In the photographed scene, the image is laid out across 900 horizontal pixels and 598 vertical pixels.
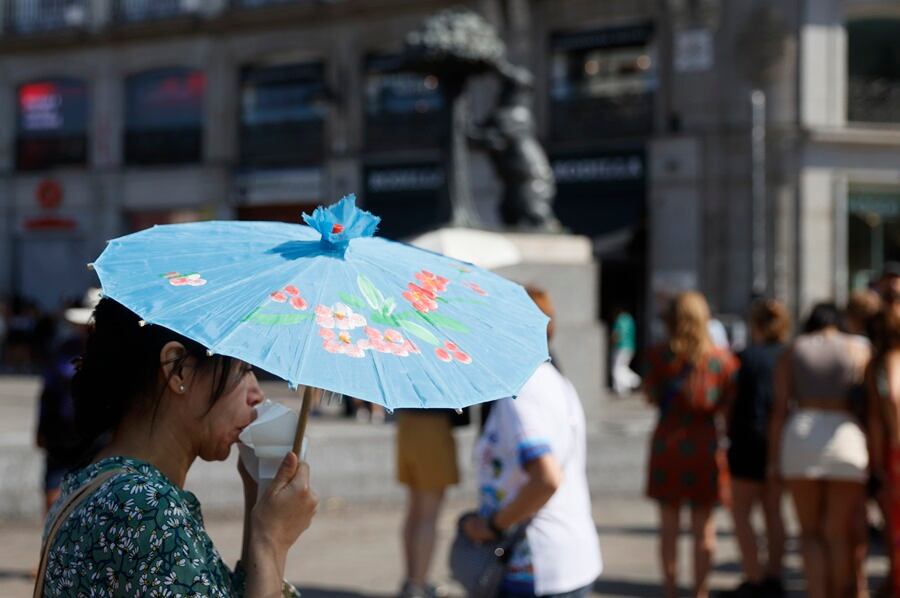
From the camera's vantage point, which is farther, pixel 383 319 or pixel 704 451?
pixel 704 451

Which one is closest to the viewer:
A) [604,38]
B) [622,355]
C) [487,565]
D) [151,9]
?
[487,565]

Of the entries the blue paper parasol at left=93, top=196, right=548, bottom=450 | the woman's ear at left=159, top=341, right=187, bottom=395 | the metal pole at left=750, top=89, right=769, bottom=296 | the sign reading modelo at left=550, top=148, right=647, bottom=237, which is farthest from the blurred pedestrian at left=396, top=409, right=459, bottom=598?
the sign reading modelo at left=550, top=148, right=647, bottom=237

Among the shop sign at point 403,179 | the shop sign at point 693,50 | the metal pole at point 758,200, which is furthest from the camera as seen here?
the shop sign at point 403,179

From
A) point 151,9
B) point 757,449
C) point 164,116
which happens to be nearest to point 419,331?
point 757,449

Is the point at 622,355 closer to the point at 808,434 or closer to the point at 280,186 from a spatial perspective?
the point at 280,186

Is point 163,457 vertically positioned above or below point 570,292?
above

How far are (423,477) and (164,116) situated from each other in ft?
84.1

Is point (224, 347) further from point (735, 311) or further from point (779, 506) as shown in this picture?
point (735, 311)

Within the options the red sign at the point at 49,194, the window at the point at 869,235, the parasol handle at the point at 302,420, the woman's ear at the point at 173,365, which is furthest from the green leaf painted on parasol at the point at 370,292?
the red sign at the point at 49,194

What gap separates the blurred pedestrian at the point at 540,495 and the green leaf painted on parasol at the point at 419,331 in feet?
6.10

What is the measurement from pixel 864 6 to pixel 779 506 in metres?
19.1

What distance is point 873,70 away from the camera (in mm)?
24344

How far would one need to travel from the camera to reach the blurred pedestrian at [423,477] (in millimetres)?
6695

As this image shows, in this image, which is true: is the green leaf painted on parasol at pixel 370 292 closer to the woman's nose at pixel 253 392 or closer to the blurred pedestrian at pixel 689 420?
the woman's nose at pixel 253 392
